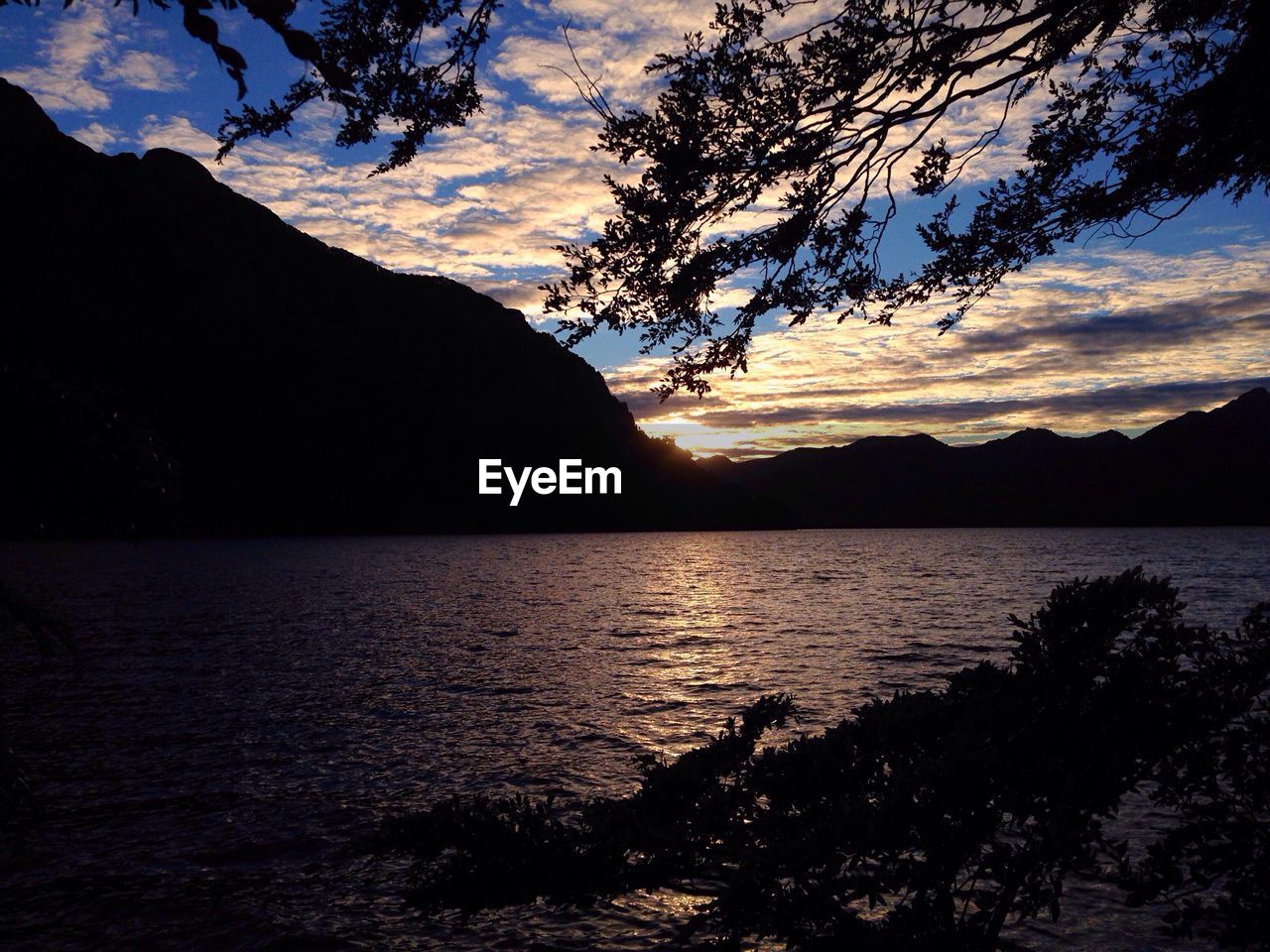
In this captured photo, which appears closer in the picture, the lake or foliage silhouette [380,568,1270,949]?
foliage silhouette [380,568,1270,949]

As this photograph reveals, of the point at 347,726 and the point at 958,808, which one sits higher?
the point at 958,808

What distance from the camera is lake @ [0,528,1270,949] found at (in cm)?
895

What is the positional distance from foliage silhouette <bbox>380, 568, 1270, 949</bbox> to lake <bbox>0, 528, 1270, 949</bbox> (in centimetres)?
130

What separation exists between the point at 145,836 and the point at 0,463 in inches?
346

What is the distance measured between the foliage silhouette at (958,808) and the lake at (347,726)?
130 centimetres

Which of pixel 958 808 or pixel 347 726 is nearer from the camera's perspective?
pixel 958 808

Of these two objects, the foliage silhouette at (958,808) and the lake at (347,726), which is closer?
the foliage silhouette at (958,808)

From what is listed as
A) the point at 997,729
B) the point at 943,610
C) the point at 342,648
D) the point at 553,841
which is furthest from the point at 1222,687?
the point at 943,610

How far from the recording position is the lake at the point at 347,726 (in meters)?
8.95

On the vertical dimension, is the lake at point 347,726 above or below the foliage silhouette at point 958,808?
below

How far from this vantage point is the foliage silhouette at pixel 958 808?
12.1 ft

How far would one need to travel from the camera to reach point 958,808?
3779 mm

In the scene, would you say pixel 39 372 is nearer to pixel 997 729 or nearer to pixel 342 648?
pixel 997 729

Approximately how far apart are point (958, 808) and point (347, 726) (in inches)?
659
